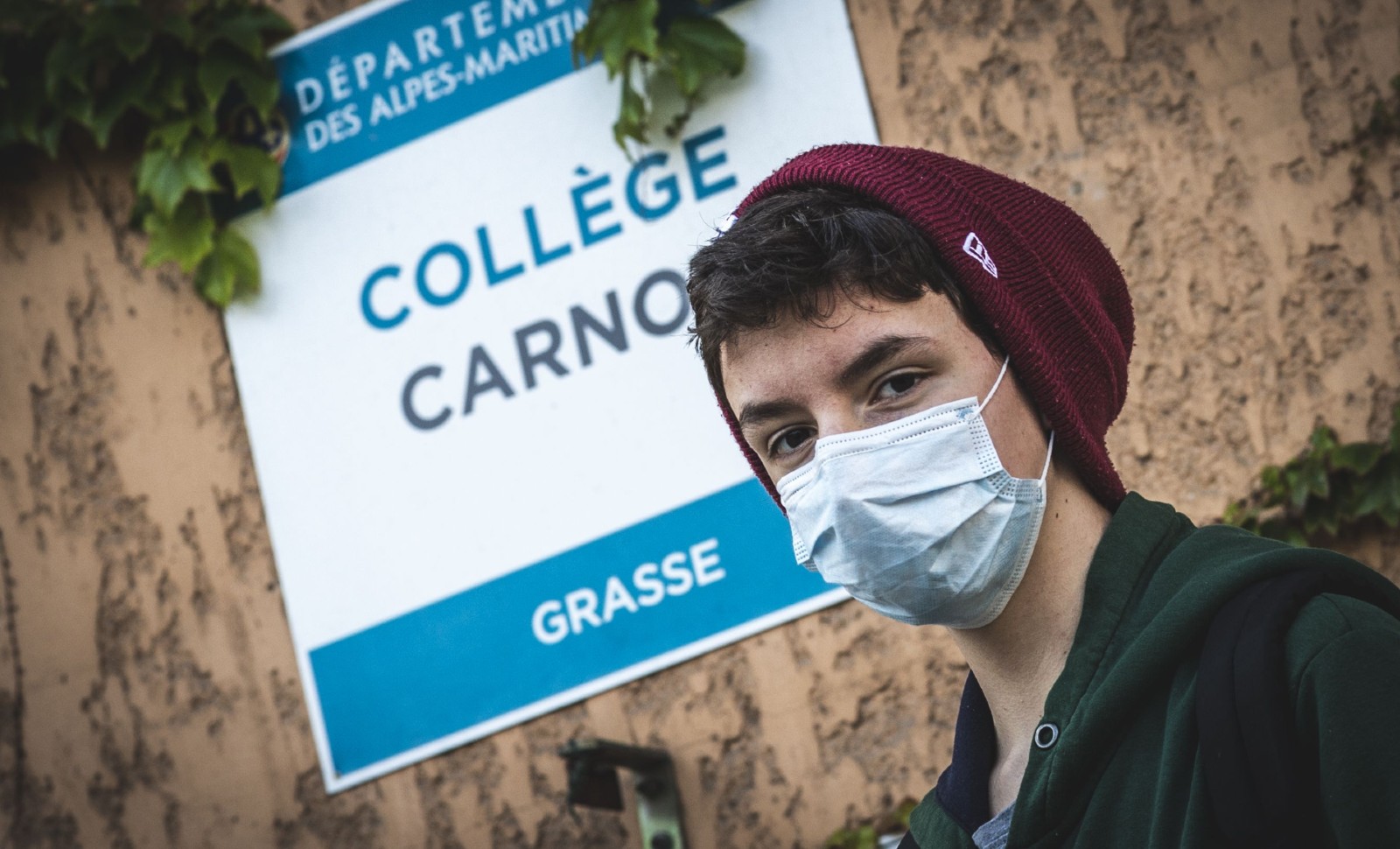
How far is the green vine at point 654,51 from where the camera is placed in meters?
2.99

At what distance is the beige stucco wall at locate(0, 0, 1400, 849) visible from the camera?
2.73m

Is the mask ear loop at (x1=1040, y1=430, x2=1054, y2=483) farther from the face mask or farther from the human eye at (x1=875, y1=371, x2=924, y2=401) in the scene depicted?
the human eye at (x1=875, y1=371, x2=924, y2=401)

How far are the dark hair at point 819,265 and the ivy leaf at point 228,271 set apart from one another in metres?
1.99

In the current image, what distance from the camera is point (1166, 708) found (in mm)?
1281

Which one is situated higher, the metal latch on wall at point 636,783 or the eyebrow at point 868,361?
the eyebrow at point 868,361

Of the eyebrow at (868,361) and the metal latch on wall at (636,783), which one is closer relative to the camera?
the eyebrow at (868,361)

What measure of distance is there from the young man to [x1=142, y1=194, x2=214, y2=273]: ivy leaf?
1983mm

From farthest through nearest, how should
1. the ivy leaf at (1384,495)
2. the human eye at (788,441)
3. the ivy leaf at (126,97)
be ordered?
the ivy leaf at (126,97), the ivy leaf at (1384,495), the human eye at (788,441)

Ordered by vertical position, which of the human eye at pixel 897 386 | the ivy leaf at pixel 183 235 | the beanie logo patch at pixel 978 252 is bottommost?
the human eye at pixel 897 386

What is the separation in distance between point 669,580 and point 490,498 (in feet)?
1.53

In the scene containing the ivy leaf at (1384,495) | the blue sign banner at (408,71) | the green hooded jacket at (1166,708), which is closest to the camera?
the green hooded jacket at (1166,708)

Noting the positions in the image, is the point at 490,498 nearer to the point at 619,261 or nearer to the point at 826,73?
the point at 619,261

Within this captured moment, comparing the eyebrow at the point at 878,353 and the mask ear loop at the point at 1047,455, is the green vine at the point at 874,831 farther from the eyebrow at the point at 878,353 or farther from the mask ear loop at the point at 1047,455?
the eyebrow at the point at 878,353

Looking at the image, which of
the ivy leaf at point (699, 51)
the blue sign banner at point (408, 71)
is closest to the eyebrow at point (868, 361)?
the ivy leaf at point (699, 51)
